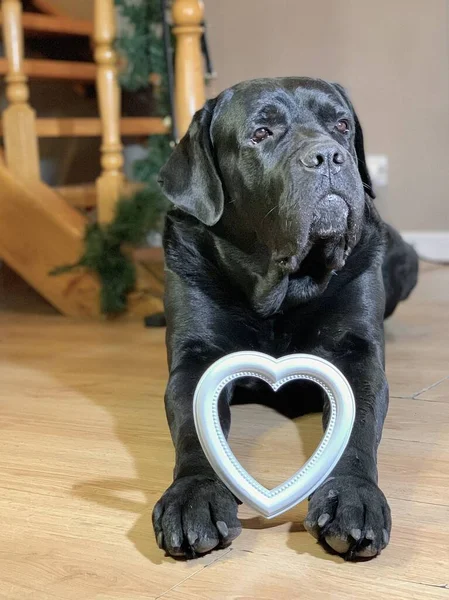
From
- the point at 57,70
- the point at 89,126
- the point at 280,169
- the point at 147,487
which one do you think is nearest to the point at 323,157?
the point at 280,169

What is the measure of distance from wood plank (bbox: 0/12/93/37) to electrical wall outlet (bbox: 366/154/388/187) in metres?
1.52

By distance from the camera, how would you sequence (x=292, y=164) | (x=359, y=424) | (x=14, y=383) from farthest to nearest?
(x=14, y=383)
(x=292, y=164)
(x=359, y=424)

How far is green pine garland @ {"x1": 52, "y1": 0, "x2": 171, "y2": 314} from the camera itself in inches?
125

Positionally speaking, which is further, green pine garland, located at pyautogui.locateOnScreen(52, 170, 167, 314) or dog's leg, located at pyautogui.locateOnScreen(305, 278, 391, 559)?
green pine garland, located at pyautogui.locateOnScreen(52, 170, 167, 314)

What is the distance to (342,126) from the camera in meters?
1.80

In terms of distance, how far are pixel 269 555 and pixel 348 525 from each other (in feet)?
0.43

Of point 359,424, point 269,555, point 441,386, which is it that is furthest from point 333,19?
point 269,555

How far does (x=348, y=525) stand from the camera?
3.84 ft

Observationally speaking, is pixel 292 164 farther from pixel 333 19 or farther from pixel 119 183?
pixel 333 19

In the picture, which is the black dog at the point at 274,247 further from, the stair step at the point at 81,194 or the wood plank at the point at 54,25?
the wood plank at the point at 54,25

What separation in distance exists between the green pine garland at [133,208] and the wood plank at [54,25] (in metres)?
0.84

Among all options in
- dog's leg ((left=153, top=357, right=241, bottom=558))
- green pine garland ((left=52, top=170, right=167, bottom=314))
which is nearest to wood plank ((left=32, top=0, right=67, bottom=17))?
green pine garland ((left=52, top=170, right=167, bottom=314))

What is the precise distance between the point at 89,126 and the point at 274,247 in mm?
2257

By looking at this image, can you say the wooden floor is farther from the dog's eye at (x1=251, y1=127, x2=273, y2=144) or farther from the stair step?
the stair step
